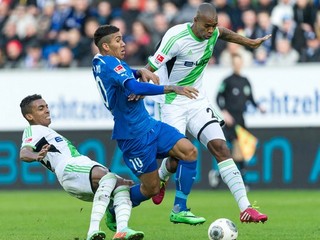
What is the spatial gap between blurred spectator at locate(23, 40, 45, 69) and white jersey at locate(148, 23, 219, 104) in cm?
900

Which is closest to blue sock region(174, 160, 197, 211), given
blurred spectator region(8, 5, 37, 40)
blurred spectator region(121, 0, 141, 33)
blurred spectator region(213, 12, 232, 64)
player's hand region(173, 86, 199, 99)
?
player's hand region(173, 86, 199, 99)

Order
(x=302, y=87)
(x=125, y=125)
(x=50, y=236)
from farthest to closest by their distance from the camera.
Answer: (x=302, y=87) < (x=50, y=236) < (x=125, y=125)

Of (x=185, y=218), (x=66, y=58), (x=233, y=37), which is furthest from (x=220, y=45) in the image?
(x=185, y=218)

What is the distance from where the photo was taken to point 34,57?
66.4 feet

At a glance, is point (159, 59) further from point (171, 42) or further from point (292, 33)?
point (292, 33)

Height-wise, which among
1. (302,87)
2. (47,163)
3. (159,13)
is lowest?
(47,163)

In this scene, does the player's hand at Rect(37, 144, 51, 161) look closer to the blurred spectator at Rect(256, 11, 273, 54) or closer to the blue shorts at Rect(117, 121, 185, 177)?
the blue shorts at Rect(117, 121, 185, 177)

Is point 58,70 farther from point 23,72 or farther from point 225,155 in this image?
point 225,155

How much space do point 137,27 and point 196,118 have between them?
344 inches

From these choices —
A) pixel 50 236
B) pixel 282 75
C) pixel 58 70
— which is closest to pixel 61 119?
pixel 58 70

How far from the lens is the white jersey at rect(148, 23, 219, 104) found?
11281 millimetres

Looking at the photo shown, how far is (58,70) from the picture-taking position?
778 inches

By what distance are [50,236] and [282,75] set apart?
9.18 m

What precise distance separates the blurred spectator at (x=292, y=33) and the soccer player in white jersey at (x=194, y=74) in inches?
301
